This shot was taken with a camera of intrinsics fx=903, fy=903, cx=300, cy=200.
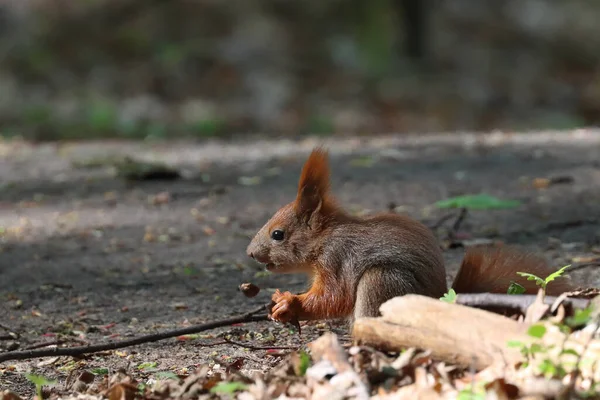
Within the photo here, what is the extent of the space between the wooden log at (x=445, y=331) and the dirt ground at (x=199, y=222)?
645mm

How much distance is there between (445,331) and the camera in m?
2.48

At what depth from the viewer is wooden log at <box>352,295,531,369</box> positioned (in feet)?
7.91

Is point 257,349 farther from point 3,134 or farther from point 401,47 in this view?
point 401,47

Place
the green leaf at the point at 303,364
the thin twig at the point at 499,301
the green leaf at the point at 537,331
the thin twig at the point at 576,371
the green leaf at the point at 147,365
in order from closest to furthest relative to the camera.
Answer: the thin twig at the point at 576,371
the green leaf at the point at 537,331
the green leaf at the point at 303,364
the thin twig at the point at 499,301
the green leaf at the point at 147,365

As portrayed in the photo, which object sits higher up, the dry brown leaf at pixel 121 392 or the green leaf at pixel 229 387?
the green leaf at pixel 229 387

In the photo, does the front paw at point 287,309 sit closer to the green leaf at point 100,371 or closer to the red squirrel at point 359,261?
the red squirrel at point 359,261

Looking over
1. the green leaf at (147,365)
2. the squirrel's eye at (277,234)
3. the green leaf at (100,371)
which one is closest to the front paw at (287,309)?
the squirrel's eye at (277,234)

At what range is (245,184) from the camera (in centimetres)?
689

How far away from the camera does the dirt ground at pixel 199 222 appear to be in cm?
370

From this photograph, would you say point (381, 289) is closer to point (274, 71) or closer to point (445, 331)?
point (445, 331)

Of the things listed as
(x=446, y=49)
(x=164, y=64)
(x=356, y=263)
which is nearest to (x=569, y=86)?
(x=446, y=49)

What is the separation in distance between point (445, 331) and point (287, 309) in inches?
29.7

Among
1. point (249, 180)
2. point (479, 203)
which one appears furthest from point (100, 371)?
point (249, 180)

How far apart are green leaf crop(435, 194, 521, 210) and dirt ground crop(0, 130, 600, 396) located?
0.05m
